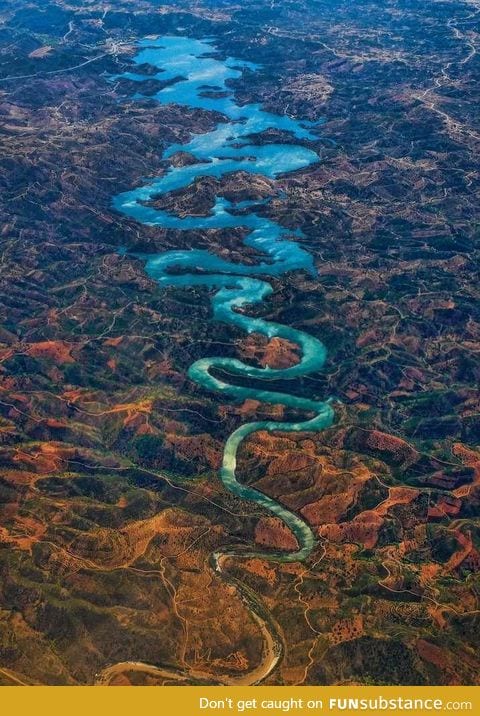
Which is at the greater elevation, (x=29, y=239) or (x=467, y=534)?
(x=29, y=239)

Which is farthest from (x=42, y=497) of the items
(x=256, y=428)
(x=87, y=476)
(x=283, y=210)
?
(x=283, y=210)

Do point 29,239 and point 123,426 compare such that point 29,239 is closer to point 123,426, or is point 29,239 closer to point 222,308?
point 222,308

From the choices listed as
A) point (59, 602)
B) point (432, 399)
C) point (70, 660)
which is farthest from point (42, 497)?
point (432, 399)

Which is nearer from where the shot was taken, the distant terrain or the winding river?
the distant terrain

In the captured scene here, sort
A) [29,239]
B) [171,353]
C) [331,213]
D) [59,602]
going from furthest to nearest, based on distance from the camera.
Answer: [331,213], [29,239], [171,353], [59,602]

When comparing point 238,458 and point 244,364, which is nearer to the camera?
point 238,458

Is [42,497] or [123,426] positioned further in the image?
[123,426]

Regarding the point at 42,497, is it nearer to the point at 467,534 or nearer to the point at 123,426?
the point at 123,426

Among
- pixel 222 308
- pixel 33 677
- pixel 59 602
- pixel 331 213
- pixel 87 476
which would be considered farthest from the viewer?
pixel 331 213

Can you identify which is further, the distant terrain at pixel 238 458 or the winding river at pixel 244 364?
the winding river at pixel 244 364
